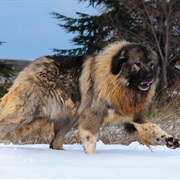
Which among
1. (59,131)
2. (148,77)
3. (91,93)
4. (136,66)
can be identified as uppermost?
(136,66)

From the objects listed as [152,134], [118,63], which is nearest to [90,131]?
[152,134]

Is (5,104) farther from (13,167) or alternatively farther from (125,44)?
(13,167)

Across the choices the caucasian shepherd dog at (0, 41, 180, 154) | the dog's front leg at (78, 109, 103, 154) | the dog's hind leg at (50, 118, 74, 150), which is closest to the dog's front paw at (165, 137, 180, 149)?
the caucasian shepherd dog at (0, 41, 180, 154)

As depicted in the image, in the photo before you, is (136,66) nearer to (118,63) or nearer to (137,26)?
(118,63)

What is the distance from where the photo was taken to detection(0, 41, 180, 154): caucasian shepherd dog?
623 centimetres

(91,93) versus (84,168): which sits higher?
(91,93)

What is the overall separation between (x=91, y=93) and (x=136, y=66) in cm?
71

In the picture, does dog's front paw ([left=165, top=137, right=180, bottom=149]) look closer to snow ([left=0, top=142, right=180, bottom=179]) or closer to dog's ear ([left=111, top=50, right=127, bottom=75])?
snow ([left=0, top=142, right=180, bottom=179])

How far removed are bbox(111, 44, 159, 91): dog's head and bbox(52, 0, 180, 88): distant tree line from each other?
1464 centimetres

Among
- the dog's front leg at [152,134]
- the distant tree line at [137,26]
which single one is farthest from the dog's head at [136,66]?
the distant tree line at [137,26]

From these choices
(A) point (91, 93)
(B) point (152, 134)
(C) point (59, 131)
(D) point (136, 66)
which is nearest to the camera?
(D) point (136, 66)

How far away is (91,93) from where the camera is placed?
645 centimetres

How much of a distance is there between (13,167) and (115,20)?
1855 cm

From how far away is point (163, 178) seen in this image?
13.1 ft
